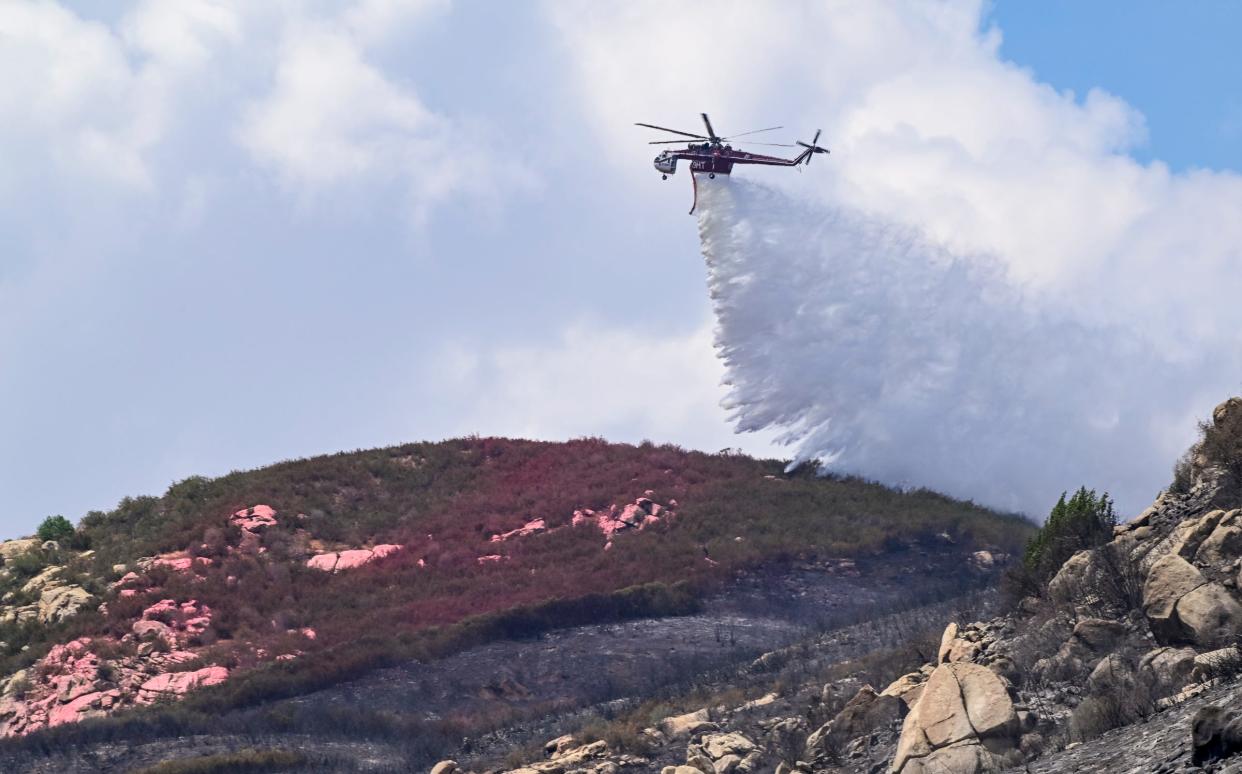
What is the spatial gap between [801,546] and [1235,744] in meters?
47.4

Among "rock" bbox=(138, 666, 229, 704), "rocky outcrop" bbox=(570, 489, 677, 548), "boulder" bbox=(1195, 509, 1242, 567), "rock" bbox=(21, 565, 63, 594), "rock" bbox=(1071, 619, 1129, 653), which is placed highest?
"rocky outcrop" bbox=(570, 489, 677, 548)

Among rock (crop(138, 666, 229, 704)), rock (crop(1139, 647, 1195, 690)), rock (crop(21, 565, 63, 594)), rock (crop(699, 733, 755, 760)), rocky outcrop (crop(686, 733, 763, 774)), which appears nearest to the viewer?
rock (crop(1139, 647, 1195, 690))

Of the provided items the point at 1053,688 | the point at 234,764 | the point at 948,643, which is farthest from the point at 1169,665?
the point at 234,764

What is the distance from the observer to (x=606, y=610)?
190ft

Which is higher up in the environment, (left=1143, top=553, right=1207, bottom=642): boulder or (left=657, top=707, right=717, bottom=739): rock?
(left=1143, top=553, right=1207, bottom=642): boulder

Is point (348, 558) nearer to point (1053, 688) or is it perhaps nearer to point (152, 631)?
point (152, 631)

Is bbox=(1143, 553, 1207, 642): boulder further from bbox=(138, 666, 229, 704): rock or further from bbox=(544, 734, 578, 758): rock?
bbox=(138, 666, 229, 704): rock

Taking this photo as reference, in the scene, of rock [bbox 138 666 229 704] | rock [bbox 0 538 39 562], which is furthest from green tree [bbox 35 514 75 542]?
rock [bbox 138 666 229 704]

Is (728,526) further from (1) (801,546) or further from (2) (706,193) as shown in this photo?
(2) (706,193)

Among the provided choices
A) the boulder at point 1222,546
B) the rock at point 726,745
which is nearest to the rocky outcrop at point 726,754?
the rock at point 726,745

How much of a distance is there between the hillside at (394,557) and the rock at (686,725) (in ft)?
58.1

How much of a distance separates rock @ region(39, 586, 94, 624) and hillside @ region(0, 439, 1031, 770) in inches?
4.6

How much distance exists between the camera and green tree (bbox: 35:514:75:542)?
68312mm

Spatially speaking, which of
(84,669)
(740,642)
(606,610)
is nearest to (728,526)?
(606,610)
